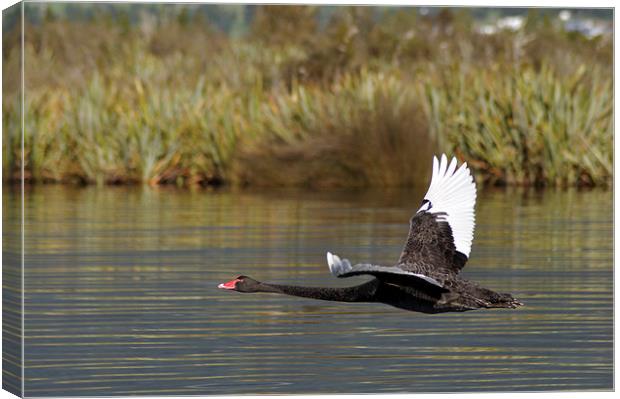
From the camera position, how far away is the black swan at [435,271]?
10141 millimetres

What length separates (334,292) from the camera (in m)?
10.7

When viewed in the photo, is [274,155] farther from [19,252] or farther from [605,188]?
[19,252]

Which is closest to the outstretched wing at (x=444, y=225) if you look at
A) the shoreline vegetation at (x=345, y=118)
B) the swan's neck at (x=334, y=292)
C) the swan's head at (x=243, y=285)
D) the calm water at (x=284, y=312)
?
the swan's neck at (x=334, y=292)

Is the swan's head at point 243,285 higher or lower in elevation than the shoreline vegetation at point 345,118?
lower

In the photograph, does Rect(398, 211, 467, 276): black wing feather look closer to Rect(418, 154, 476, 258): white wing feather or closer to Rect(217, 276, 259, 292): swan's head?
Rect(418, 154, 476, 258): white wing feather

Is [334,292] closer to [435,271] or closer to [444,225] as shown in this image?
[435,271]

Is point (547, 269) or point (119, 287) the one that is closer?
point (119, 287)

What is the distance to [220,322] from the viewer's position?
38.8ft

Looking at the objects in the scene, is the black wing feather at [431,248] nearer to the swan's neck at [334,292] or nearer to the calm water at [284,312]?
the swan's neck at [334,292]

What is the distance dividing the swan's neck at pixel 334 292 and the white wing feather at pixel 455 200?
0.64 metres

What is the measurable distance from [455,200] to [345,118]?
12.6 m

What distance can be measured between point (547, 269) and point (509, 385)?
455cm

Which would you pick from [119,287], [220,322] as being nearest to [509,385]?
[220,322]

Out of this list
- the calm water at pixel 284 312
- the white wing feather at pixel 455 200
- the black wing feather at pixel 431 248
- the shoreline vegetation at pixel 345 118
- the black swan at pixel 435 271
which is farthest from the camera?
the shoreline vegetation at pixel 345 118
